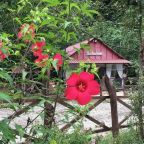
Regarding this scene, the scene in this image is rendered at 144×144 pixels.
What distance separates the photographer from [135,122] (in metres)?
5.20

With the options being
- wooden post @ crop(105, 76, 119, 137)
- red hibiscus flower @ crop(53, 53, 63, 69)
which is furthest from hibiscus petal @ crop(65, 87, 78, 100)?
wooden post @ crop(105, 76, 119, 137)

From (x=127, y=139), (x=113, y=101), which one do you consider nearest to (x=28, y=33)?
(x=127, y=139)

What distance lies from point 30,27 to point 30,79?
0.23 metres

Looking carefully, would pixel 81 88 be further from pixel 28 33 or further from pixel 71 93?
pixel 28 33

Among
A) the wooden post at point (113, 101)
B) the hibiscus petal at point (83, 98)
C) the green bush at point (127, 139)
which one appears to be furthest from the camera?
the wooden post at point (113, 101)

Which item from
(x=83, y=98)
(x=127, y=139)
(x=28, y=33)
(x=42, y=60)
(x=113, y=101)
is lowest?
(x=127, y=139)

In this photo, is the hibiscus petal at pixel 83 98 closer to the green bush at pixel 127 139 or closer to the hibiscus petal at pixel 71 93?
the hibiscus petal at pixel 71 93

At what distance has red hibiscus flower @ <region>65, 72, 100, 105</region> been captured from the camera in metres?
1.51

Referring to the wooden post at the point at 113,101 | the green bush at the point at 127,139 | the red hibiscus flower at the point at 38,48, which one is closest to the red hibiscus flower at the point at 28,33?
the red hibiscus flower at the point at 38,48

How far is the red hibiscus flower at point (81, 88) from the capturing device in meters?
1.51

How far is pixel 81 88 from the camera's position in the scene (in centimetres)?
154

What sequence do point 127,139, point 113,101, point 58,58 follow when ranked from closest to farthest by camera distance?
point 58,58 → point 127,139 → point 113,101

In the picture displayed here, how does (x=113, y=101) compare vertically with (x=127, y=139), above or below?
above

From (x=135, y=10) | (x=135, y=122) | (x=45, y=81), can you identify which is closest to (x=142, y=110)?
(x=135, y=122)
